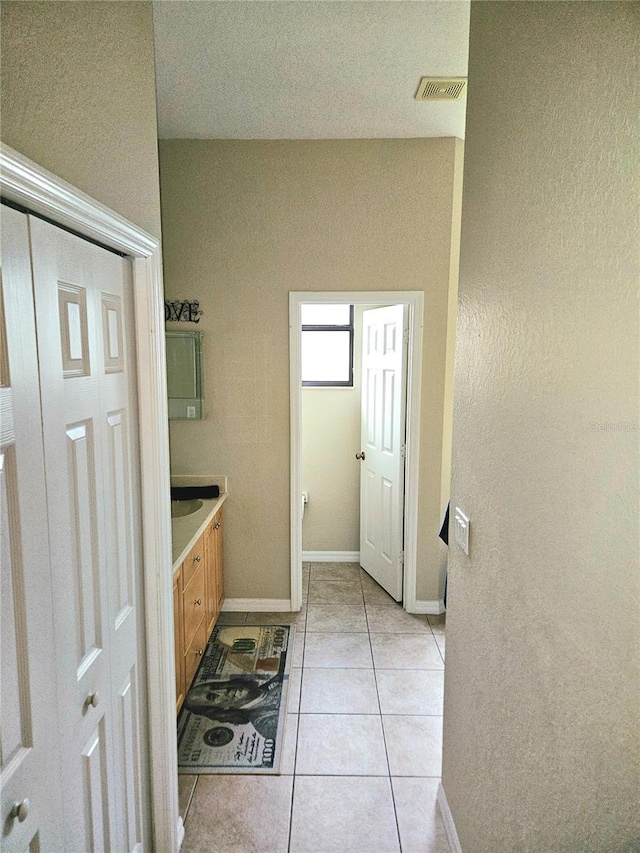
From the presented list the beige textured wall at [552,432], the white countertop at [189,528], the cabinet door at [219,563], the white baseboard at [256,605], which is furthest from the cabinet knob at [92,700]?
the white baseboard at [256,605]

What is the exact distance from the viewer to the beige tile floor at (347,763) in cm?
201

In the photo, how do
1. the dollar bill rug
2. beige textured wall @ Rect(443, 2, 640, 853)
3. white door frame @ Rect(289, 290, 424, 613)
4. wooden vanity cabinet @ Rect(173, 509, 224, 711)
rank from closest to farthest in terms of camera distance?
beige textured wall @ Rect(443, 2, 640, 853) → the dollar bill rug → wooden vanity cabinet @ Rect(173, 509, 224, 711) → white door frame @ Rect(289, 290, 424, 613)

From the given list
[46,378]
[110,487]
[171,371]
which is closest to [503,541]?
[110,487]

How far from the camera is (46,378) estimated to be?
43.4 inches

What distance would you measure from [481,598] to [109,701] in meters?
1.09

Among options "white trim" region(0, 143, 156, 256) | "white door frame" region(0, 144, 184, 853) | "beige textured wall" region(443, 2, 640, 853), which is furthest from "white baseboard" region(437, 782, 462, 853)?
"white trim" region(0, 143, 156, 256)

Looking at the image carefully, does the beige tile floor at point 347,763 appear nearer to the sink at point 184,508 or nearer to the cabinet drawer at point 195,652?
the cabinet drawer at point 195,652

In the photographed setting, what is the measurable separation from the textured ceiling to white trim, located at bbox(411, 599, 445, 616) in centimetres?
300

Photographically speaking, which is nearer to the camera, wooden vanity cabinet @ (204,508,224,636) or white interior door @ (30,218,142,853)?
white interior door @ (30,218,142,853)

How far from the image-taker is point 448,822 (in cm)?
199

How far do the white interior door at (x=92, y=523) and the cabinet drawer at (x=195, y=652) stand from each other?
999 millimetres

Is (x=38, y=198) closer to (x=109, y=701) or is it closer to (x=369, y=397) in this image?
Result: (x=109, y=701)

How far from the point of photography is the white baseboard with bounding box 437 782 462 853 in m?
1.87

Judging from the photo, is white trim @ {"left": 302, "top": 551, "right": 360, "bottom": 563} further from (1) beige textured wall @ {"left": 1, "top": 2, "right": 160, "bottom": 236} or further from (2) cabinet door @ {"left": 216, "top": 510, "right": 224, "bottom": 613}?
(1) beige textured wall @ {"left": 1, "top": 2, "right": 160, "bottom": 236}
